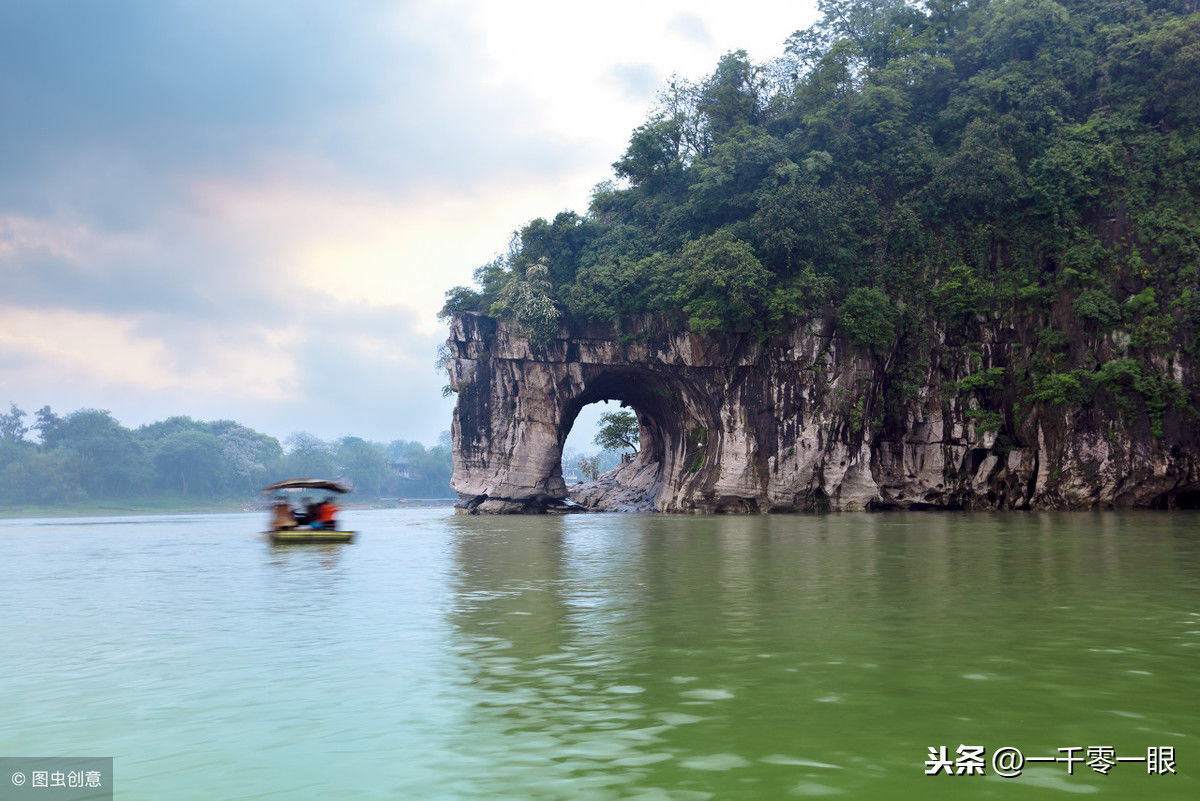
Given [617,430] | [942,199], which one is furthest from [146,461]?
[942,199]

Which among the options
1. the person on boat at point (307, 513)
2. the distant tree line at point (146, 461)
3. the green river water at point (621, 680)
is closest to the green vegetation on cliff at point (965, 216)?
the person on boat at point (307, 513)

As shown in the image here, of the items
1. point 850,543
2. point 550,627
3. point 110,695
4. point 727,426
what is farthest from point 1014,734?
point 727,426

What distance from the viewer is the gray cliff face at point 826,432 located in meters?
29.9

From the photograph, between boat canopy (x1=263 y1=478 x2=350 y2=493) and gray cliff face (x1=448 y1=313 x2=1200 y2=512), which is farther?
gray cliff face (x1=448 y1=313 x2=1200 y2=512)

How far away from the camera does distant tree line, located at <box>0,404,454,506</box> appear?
235 feet

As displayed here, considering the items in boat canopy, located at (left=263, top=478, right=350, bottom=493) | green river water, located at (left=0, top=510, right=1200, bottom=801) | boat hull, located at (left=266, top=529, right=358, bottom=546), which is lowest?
boat hull, located at (left=266, top=529, right=358, bottom=546)

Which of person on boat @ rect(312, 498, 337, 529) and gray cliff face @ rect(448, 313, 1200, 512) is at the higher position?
gray cliff face @ rect(448, 313, 1200, 512)

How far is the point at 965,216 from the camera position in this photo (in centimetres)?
3303

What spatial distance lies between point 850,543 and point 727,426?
17565mm

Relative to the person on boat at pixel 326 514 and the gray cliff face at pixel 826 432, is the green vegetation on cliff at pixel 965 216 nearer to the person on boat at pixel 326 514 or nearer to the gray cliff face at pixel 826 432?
the gray cliff face at pixel 826 432

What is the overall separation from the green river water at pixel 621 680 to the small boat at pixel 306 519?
294 inches

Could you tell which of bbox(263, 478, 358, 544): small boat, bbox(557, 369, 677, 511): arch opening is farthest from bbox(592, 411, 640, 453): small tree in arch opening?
bbox(263, 478, 358, 544): small boat

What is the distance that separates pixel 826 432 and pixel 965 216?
9.69m

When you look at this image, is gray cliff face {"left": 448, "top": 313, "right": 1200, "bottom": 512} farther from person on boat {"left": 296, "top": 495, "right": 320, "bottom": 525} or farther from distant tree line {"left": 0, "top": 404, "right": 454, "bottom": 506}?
distant tree line {"left": 0, "top": 404, "right": 454, "bottom": 506}
